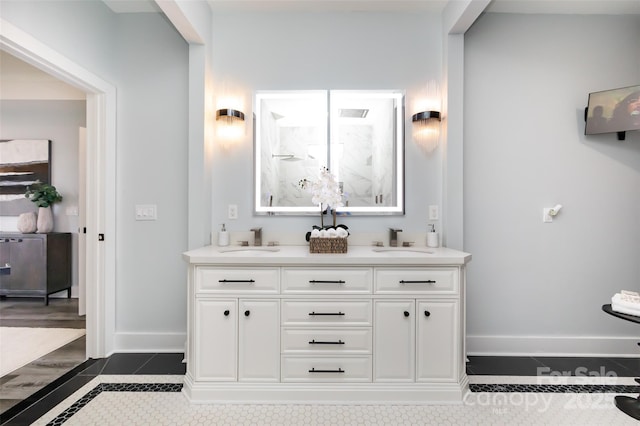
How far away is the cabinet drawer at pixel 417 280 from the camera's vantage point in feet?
6.35

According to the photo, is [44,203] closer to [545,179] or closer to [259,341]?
[259,341]

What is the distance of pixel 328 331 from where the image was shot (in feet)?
6.36

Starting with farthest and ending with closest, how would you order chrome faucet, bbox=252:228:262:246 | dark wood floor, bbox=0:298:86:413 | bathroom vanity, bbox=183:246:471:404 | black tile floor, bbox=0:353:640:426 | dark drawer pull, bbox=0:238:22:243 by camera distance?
dark drawer pull, bbox=0:238:22:243
chrome faucet, bbox=252:228:262:246
black tile floor, bbox=0:353:640:426
dark wood floor, bbox=0:298:86:413
bathroom vanity, bbox=183:246:471:404

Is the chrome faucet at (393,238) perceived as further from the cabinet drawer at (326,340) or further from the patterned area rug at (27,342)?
the patterned area rug at (27,342)

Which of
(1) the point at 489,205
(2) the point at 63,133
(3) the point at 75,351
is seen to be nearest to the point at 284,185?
(1) the point at 489,205

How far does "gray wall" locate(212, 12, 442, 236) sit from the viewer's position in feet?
8.39

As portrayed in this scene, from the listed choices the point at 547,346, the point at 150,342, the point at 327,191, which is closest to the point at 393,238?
the point at 327,191

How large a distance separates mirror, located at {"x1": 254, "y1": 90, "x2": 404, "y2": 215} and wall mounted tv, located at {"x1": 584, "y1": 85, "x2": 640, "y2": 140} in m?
1.53

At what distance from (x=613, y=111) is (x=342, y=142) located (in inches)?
84.4

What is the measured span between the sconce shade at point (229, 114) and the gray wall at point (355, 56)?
0.32 meters

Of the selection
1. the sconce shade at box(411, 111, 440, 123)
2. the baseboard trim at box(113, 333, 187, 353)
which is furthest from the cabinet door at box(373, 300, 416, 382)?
the baseboard trim at box(113, 333, 187, 353)

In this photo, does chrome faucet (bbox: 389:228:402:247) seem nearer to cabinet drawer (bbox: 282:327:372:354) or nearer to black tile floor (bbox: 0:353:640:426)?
cabinet drawer (bbox: 282:327:372:354)

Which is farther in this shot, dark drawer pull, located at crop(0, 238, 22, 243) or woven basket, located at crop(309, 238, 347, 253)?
dark drawer pull, located at crop(0, 238, 22, 243)

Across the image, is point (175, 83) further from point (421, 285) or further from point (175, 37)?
point (421, 285)
